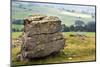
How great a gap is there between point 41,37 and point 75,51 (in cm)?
51

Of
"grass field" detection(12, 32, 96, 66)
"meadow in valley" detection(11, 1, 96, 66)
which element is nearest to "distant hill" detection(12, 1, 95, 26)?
"meadow in valley" detection(11, 1, 96, 66)

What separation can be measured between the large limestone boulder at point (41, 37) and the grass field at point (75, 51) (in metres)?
0.07

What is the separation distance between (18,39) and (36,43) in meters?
0.23

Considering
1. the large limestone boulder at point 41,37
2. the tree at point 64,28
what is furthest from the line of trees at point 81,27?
the large limestone boulder at point 41,37

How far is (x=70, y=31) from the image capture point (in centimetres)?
281

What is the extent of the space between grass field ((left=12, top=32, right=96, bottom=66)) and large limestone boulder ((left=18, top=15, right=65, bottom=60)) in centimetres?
7

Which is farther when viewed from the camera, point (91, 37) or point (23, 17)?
point (91, 37)

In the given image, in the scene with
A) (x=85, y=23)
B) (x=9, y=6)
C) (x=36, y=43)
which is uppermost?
(x=9, y=6)

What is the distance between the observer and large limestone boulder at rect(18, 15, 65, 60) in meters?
2.58

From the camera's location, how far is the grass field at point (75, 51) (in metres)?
2.70

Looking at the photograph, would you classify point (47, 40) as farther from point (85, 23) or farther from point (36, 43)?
point (85, 23)

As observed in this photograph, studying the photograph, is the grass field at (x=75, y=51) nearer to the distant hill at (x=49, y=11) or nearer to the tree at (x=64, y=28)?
the tree at (x=64, y=28)

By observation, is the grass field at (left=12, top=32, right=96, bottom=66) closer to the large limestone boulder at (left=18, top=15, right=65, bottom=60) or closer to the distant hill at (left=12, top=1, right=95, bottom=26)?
the large limestone boulder at (left=18, top=15, right=65, bottom=60)

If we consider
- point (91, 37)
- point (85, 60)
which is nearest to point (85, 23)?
point (91, 37)
